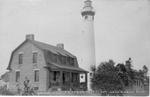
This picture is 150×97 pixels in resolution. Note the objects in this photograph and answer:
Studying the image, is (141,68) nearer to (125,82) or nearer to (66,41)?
(125,82)

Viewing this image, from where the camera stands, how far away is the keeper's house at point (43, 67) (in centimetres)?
534

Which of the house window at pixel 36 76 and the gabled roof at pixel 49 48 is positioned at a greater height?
the gabled roof at pixel 49 48

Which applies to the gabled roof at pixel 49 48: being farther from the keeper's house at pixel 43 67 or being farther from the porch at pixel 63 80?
the porch at pixel 63 80

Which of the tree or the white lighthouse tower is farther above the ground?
the white lighthouse tower

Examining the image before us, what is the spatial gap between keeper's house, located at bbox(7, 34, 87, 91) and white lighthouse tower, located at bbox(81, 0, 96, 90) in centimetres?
24

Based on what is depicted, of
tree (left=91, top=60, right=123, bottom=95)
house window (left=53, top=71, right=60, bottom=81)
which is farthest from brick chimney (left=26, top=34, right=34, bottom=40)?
tree (left=91, top=60, right=123, bottom=95)

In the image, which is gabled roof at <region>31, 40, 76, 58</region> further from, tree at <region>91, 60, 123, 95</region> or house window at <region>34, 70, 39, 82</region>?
tree at <region>91, 60, 123, 95</region>

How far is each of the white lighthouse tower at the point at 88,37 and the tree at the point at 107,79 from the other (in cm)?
27

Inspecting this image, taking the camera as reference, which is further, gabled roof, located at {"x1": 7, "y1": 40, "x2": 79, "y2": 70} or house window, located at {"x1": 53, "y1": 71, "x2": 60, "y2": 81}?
house window, located at {"x1": 53, "y1": 71, "x2": 60, "y2": 81}

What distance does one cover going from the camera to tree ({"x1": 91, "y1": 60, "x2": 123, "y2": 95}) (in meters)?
4.88

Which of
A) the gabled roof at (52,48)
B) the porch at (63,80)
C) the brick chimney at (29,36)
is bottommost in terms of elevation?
the porch at (63,80)

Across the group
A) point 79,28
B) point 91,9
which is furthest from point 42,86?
point 91,9

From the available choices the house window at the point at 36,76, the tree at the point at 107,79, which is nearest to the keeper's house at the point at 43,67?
the house window at the point at 36,76

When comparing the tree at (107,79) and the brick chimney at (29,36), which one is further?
the brick chimney at (29,36)
